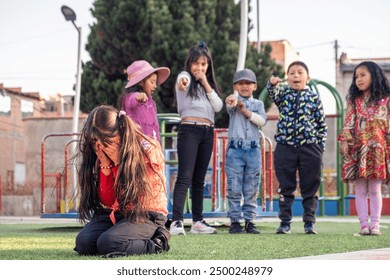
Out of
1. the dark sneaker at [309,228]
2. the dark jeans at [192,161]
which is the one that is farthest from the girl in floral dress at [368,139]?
the dark jeans at [192,161]

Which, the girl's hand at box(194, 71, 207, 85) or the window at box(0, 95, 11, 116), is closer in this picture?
the girl's hand at box(194, 71, 207, 85)

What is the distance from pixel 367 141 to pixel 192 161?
109cm

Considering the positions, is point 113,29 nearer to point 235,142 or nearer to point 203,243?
point 235,142

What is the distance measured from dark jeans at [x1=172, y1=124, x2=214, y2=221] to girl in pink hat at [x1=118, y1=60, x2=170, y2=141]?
19cm

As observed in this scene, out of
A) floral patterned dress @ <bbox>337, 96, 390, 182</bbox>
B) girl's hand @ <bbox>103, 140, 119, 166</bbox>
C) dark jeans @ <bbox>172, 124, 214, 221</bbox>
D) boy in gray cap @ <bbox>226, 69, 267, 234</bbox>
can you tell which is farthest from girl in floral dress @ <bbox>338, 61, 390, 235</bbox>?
girl's hand @ <bbox>103, 140, 119, 166</bbox>

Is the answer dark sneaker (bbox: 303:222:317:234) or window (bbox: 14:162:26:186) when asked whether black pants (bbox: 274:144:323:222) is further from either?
window (bbox: 14:162:26:186)

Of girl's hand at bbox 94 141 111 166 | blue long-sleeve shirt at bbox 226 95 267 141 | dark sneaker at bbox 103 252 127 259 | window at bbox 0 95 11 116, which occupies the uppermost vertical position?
window at bbox 0 95 11 116

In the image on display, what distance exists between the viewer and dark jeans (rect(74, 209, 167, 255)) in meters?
3.63

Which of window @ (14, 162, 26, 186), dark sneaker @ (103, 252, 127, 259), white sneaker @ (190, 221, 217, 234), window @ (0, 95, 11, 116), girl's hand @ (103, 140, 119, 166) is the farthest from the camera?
window @ (14, 162, 26, 186)

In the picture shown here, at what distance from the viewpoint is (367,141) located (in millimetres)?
5406

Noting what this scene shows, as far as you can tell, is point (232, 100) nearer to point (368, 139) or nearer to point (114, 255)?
point (368, 139)

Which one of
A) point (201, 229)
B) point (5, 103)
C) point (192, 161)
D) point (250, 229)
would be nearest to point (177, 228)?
point (201, 229)

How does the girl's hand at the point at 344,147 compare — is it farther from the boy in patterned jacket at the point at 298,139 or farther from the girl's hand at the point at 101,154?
the girl's hand at the point at 101,154
